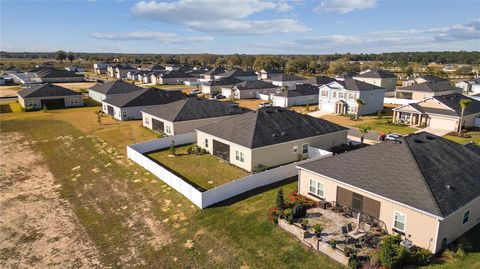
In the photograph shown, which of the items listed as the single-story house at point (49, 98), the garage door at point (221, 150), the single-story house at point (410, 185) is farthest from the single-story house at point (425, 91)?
the single-story house at point (49, 98)

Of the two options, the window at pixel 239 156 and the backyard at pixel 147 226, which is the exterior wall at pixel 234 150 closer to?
the window at pixel 239 156

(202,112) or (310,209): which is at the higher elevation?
(202,112)

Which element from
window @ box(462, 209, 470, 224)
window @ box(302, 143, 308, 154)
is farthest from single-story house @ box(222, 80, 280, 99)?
window @ box(462, 209, 470, 224)

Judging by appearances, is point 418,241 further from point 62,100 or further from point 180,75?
point 180,75

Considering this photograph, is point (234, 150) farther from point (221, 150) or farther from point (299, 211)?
point (299, 211)

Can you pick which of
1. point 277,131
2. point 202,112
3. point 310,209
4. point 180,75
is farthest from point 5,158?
point 180,75

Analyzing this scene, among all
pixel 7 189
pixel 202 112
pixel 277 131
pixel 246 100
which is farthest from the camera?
pixel 246 100

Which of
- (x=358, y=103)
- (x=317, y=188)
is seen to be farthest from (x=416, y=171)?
(x=358, y=103)
